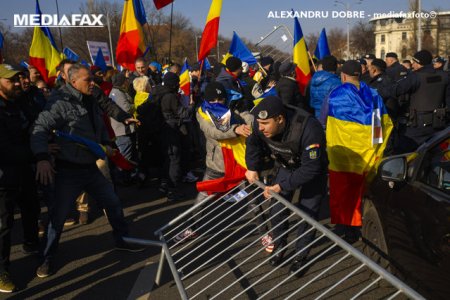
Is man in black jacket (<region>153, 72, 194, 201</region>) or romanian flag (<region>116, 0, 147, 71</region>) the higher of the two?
romanian flag (<region>116, 0, 147, 71</region>)

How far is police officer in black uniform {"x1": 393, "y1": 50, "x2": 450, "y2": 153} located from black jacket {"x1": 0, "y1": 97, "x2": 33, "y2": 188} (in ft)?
17.8

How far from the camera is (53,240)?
13.7ft

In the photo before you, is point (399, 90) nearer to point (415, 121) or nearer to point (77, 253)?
point (415, 121)

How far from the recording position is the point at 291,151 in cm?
368

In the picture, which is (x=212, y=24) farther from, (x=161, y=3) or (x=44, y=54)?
(x=44, y=54)

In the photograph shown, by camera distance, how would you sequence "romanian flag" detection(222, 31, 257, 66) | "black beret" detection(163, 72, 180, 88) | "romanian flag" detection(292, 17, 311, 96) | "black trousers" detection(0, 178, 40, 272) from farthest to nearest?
"romanian flag" detection(222, 31, 257, 66) < "romanian flag" detection(292, 17, 311, 96) < "black beret" detection(163, 72, 180, 88) < "black trousers" detection(0, 178, 40, 272)

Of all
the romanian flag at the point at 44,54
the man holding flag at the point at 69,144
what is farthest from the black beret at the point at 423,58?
the romanian flag at the point at 44,54

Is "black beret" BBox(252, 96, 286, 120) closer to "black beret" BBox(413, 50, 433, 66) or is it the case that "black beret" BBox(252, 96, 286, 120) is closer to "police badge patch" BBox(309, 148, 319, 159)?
"police badge patch" BBox(309, 148, 319, 159)

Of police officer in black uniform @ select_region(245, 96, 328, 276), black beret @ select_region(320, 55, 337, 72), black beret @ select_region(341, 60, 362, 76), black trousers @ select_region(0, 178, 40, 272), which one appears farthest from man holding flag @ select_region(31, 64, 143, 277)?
black beret @ select_region(320, 55, 337, 72)

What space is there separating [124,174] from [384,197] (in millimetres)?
5380

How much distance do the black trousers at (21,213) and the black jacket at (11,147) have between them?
121mm

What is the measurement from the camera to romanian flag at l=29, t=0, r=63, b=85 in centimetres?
756

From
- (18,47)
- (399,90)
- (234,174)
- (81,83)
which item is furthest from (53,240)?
(18,47)

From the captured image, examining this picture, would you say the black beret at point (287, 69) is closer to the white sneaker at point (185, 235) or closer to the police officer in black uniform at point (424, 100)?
the police officer in black uniform at point (424, 100)
